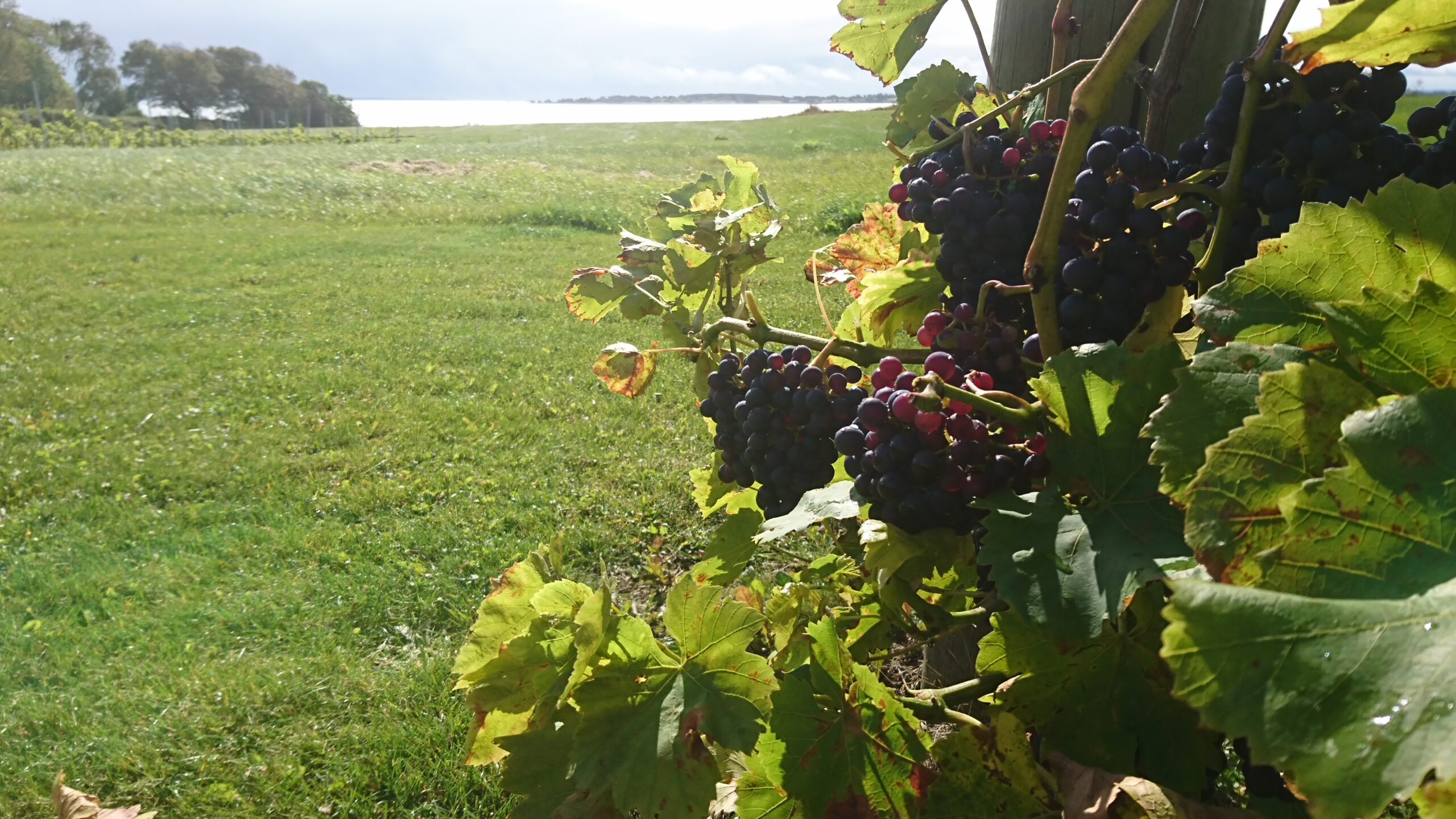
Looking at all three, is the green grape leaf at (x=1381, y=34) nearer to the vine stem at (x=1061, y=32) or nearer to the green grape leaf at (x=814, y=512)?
the vine stem at (x=1061, y=32)

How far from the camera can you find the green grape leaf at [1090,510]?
71 centimetres

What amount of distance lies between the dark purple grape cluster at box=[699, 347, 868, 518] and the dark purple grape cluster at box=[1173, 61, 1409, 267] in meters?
0.43

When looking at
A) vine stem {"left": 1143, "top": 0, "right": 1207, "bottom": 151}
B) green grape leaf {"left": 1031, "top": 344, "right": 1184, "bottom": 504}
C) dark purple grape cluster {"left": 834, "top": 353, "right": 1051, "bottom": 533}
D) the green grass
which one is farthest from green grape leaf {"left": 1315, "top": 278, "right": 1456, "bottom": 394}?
the green grass

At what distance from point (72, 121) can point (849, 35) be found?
53.8 meters

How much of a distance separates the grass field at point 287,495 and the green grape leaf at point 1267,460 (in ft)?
4.70

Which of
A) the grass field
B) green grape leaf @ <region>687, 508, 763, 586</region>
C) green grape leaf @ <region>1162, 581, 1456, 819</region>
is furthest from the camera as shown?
the grass field

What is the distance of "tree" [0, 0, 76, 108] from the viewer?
54688mm

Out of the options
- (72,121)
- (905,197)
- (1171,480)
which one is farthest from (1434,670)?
(72,121)

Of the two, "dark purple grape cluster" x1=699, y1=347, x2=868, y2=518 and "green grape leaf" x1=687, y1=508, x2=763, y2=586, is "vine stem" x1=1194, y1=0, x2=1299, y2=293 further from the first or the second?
"green grape leaf" x1=687, y1=508, x2=763, y2=586

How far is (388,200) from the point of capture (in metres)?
18.2

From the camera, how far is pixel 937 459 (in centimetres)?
82

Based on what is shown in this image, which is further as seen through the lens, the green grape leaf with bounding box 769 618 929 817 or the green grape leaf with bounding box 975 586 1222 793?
the green grape leaf with bounding box 769 618 929 817

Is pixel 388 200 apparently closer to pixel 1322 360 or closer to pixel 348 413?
pixel 348 413

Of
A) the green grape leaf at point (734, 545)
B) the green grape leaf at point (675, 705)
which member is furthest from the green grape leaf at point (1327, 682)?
the green grape leaf at point (734, 545)
